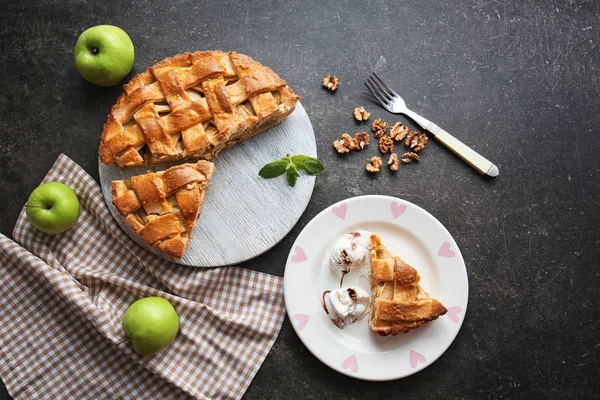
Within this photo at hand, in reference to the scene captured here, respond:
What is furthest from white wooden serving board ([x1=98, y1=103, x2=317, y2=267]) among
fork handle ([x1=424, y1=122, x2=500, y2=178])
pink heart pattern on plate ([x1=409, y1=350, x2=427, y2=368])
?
pink heart pattern on plate ([x1=409, y1=350, x2=427, y2=368])

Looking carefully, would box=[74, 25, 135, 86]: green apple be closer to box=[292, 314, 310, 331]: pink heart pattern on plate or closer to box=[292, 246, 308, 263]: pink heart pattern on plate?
box=[292, 246, 308, 263]: pink heart pattern on plate

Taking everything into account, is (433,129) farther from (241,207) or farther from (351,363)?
(351,363)

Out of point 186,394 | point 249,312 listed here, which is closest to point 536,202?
point 249,312

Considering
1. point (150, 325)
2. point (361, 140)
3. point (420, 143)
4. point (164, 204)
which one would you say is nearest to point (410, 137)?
point (420, 143)

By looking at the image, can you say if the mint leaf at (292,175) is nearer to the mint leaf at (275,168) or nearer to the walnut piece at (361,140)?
the mint leaf at (275,168)

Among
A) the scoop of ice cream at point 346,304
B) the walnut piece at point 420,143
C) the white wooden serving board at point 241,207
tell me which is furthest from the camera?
the walnut piece at point 420,143

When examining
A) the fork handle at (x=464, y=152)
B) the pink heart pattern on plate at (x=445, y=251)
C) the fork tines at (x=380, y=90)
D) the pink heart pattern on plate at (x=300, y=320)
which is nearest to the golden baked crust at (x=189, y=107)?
the fork tines at (x=380, y=90)
